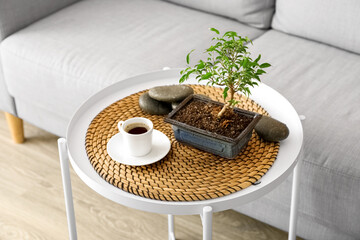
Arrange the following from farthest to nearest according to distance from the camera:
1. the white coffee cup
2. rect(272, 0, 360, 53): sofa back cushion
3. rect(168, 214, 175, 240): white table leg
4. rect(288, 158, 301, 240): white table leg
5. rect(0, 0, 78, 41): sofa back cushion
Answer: rect(0, 0, 78, 41): sofa back cushion → rect(272, 0, 360, 53): sofa back cushion → rect(168, 214, 175, 240): white table leg → rect(288, 158, 301, 240): white table leg → the white coffee cup

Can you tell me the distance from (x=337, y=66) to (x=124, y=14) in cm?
84

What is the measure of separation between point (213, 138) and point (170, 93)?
23 centimetres

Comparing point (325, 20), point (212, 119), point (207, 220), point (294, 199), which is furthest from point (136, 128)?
point (325, 20)

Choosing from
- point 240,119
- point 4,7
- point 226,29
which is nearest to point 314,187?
point 240,119

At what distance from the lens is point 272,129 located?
4.03 ft

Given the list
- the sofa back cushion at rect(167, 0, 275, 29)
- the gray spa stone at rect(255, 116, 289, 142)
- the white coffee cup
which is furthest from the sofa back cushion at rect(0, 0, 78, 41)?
the gray spa stone at rect(255, 116, 289, 142)

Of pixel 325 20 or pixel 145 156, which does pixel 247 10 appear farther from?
pixel 145 156

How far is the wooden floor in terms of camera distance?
1695 mm

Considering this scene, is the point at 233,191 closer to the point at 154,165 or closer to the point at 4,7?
the point at 154,165

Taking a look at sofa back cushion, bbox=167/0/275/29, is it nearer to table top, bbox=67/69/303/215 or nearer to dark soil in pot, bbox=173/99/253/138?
table top, bbox=67/69/303/215

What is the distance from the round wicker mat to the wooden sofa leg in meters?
0.86

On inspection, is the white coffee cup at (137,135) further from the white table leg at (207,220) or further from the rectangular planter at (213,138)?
the white table leg at (207,220)

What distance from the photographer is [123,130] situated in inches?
47.0

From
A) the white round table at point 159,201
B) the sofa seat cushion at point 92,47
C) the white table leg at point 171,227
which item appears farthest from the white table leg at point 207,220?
the sofa seat cushion at point 92,47
